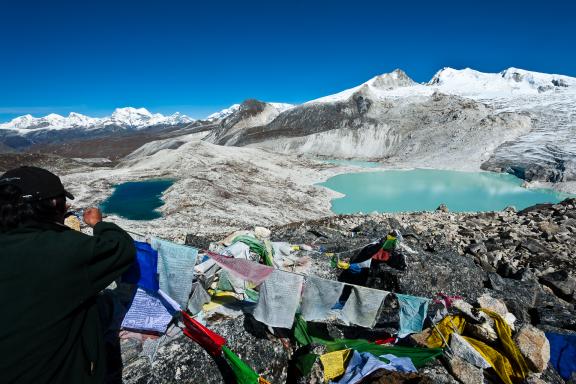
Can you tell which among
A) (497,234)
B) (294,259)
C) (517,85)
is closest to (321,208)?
(497,234)

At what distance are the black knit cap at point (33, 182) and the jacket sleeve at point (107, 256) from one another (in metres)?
0.39

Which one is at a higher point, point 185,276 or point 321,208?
point 185,276

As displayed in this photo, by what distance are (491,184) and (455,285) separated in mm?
45887

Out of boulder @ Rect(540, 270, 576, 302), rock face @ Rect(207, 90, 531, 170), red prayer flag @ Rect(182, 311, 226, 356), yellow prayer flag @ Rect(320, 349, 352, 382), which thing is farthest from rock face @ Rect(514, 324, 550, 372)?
rock face @ Rect(207, 90, 531, 170)

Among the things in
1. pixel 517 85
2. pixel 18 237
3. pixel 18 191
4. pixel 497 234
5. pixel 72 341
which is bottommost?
pixel 497 234

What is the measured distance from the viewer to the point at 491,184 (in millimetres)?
47688

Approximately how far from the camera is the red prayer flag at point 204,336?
4.67m

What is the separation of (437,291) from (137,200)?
26973 millimetres

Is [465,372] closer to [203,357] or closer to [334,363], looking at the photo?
[334,363]

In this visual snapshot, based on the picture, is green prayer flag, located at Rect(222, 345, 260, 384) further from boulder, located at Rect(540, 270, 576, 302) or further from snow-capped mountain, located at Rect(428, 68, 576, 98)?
snow-capped mountain, located at Rect(428, 68, 576, 98)

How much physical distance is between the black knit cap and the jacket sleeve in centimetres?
39

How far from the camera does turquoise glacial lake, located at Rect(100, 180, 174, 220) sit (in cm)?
2522

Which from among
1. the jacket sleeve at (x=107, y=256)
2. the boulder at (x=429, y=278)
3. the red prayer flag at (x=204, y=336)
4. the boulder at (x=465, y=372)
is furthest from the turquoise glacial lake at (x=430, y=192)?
the jacket sleeve at (x=107, y=256)

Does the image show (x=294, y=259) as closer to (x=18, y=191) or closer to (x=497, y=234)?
(x=18, y=191)
